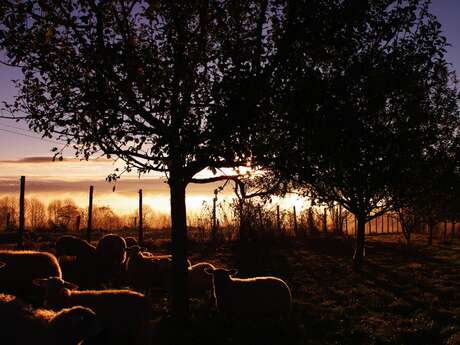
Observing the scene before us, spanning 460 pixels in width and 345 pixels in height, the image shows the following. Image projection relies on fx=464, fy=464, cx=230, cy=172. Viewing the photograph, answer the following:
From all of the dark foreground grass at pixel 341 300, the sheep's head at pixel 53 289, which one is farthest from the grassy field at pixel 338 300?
the sheep's head at pixel 53 289

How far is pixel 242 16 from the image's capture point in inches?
432

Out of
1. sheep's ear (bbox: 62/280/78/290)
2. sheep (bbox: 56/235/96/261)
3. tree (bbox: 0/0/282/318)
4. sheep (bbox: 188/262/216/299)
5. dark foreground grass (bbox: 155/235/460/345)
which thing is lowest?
dark foreground grass (bbox: 155/235/460/345)

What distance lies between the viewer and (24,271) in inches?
480

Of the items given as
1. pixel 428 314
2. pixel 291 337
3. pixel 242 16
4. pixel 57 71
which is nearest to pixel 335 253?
pixel 428 314

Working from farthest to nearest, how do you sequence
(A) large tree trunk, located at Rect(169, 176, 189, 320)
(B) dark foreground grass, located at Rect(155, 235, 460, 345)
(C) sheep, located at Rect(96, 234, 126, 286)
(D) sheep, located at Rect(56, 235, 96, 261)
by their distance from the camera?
(D) sheep, located at Rect(56, 235, 96, 261) → (C) sheep, located at Rect(96, 234, 126, 286) → (A) large tree trunk, located at Rect(169, 176, 189, 320) → (B) dark foreground grass, located at Rect(155, 235, 460, 345)

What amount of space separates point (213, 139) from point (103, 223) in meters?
31.4

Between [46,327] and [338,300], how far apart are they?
34.3 feet

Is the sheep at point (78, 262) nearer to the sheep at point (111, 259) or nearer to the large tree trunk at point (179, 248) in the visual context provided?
the sheep at point (111, 259)

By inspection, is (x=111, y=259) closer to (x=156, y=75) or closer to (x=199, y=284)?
(x=199, y=284)

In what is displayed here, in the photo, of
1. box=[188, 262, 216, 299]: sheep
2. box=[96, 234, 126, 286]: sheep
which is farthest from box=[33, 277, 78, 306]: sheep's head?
box=[96, 234, 126, 286]: sheep

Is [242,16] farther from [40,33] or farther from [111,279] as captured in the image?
[111,279]

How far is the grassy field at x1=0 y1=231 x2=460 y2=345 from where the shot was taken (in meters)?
11.0

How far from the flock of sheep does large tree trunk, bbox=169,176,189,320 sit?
1.12 meters

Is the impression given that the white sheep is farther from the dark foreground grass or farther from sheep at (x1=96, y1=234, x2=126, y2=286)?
the dark foreground grass
